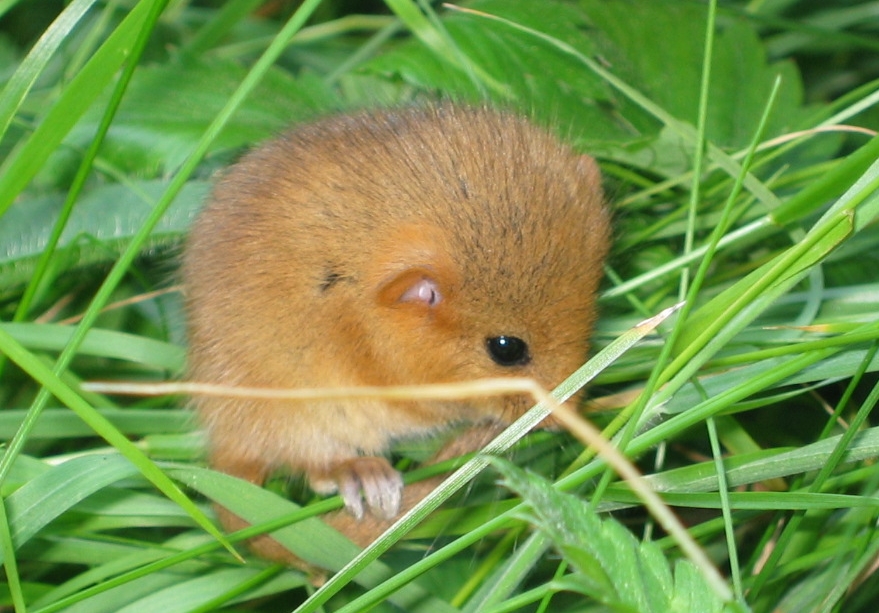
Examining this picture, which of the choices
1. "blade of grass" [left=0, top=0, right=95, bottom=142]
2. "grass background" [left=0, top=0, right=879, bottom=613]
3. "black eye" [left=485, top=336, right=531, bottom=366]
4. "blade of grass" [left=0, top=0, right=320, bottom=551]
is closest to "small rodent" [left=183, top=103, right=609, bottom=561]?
"black eye" [left=485, top=336, right=531, bottom=366]

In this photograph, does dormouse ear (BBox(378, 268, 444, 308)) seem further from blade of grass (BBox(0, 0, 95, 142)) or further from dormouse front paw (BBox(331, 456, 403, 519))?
blade of grass (BBox(0, 0, 95, 142))

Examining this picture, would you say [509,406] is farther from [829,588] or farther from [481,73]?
[481,73]

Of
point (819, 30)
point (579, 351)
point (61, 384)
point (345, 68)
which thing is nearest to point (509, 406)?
point (579, 351)

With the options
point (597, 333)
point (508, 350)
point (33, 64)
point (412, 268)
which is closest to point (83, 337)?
point (33, 64)

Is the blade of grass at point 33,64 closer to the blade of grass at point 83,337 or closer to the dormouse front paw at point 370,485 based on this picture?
the blade of grass at point 83,337

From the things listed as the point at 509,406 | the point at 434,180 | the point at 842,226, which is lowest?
the point at 509,406

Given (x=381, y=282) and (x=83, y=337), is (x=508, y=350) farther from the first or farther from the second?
(x=83, y=337)

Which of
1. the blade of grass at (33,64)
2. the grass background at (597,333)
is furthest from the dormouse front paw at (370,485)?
the blade of grass at (33,64)
